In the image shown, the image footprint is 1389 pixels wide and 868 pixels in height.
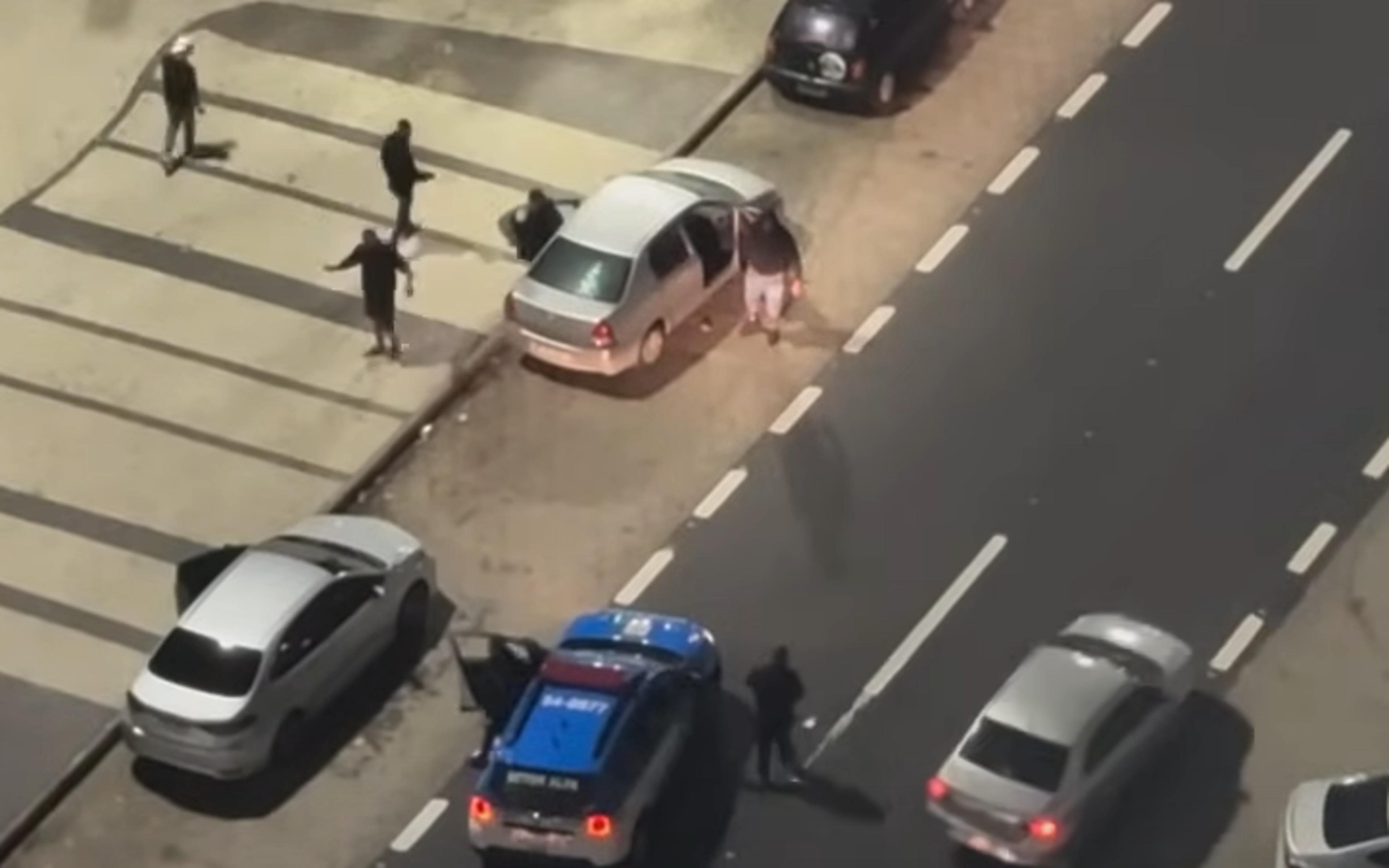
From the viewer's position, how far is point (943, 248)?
3419cm

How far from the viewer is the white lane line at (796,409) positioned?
32.1 meters

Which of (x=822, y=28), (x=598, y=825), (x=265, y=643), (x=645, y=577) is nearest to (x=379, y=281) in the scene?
(x=645, y=577)

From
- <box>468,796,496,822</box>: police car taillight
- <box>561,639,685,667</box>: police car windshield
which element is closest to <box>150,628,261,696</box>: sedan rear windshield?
<box>468,796,496,822</box>: police car taillight

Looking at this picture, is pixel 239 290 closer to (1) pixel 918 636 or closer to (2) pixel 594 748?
(1) pixel 918 636

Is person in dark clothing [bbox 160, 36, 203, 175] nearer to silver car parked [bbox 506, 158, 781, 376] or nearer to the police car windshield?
silver car parked [bbox 506, 158, 781, 376]

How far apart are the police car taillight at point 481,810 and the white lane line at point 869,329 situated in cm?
815

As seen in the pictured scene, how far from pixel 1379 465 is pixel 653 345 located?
7674 mm

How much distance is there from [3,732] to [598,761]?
627cm

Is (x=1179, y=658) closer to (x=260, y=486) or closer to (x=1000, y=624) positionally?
(x=1000, y=624)

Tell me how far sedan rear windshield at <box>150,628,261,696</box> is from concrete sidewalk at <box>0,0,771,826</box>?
1.48 m

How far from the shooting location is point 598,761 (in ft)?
87.6

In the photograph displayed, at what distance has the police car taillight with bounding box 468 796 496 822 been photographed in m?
26.8

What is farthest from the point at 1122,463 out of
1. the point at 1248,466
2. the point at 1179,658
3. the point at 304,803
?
the point at 304,803

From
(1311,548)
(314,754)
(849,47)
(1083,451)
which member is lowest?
(314,754)
